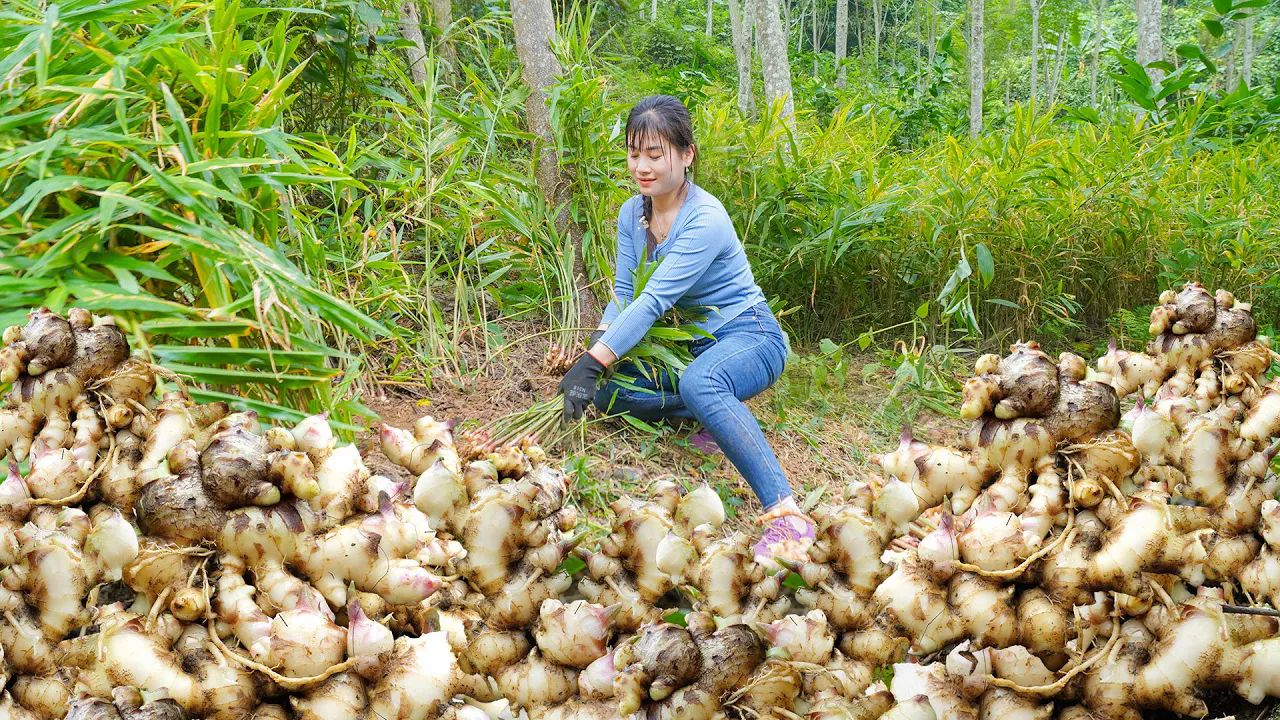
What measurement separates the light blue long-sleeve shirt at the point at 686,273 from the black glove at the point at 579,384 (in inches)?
2.7

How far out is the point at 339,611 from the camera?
26.0 inches

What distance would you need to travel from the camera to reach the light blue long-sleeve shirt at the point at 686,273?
249 cm

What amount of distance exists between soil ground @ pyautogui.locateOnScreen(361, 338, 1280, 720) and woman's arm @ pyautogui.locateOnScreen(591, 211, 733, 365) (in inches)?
11.8

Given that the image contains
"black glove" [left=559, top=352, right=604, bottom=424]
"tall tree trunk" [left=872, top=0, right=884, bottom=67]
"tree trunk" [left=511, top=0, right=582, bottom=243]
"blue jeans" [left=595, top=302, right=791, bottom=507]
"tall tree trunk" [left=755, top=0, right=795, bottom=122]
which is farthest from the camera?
"tall tree trunk" [left=872, top=0, right=884, bottom=67]

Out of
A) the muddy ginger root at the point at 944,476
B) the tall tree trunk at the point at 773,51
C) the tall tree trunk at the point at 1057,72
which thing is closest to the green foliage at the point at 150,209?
the muddy ginger root at the point at 944,476

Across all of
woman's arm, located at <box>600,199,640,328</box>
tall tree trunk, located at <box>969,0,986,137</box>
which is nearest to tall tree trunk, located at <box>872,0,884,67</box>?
tall tree trunk, located at <box>969,0,986,137</box>

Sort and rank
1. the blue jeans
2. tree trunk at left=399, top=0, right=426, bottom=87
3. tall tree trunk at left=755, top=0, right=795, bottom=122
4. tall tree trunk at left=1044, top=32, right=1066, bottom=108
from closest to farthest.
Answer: the blue jeans → tree trunk at left=399, top=0, right=426, bottom=87 → tall tree trunk at left=755, top=0, right=795, bottom=122 → tall tree trunk at left=1044, top=32, right=1066, bottom=108

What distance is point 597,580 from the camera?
75 centimetres

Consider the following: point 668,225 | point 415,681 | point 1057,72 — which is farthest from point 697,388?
point 1057,72

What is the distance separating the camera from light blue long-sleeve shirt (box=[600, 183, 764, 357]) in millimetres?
2492

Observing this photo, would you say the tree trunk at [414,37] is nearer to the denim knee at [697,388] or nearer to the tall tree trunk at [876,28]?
the denim knee at [697,388]

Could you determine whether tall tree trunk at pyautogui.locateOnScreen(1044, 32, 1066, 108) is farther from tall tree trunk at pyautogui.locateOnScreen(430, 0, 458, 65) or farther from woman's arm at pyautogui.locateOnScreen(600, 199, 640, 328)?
woman's arm at pyautogui.locateOnScreen(600, 199, 640, 328)

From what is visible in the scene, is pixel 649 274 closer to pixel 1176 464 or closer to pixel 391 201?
pixel 391 201

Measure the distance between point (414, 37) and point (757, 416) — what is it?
2012 mm
